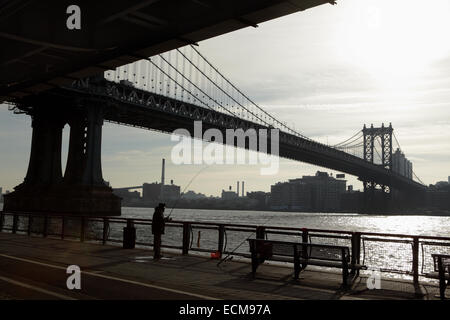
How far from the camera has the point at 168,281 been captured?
32.8 feet

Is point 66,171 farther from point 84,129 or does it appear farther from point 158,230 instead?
point 158,230

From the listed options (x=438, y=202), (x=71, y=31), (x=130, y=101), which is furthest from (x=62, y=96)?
(x=438, y=202)

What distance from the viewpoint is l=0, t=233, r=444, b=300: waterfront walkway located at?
341 inches

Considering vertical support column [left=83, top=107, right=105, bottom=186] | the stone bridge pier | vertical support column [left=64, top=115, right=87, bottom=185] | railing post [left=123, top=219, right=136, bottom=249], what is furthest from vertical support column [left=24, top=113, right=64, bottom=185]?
railing post [left=123, top=219, right=136, bottom=249]

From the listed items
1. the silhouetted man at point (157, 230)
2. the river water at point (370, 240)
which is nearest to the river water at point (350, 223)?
the river water at point (370, 240)

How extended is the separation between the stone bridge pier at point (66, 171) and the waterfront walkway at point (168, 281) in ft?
172

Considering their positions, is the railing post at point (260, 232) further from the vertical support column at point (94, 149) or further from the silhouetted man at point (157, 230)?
the vertical support column at point (94, 149)

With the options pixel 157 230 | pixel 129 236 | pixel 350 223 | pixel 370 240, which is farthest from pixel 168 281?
pixel 350 223

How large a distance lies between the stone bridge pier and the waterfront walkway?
172ft

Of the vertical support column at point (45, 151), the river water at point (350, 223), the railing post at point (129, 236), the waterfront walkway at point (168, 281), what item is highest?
the vertical support column at point (45, 151)

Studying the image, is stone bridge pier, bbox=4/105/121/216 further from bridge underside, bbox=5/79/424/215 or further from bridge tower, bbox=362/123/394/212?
bridge tower, bbox=362/123/394/212

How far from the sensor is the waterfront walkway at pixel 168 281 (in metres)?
8.66

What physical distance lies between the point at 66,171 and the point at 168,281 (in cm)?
6450
